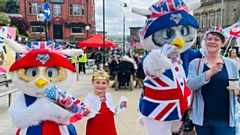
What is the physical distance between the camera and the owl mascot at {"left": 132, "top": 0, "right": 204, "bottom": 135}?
3.26m

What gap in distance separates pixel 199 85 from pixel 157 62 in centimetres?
54

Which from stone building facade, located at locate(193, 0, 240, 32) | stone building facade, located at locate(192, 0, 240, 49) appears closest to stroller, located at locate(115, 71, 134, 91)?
stone building facade, located at locate(192, 0, 240, 49)

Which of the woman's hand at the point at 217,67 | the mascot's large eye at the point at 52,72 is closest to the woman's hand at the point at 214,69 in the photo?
the woman's hand at the point at 217,67

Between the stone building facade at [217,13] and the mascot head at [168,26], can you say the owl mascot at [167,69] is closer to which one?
the mascot head at [168,26]

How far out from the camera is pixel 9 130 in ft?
16.1

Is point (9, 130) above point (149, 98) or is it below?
below

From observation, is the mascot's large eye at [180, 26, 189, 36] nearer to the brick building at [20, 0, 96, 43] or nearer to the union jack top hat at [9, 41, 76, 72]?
the union jack top hat at [9, 41, 76, 72]

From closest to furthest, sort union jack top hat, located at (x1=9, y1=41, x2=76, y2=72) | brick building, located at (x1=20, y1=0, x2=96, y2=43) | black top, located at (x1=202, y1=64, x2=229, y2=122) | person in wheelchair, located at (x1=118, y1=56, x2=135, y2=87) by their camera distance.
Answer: black top, located at (x1=202, y1=64, x2=229, y2=122), union jack top hat, located at (x1=9, y1=41, x2=76, y2=72), person in wheelchair, located at (x1=118, y1=56, x2=135, y2=87), brick building, located at (x1=20, y1=0, x2=96, y2=43)

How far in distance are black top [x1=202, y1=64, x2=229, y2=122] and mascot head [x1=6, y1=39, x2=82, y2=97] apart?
1.56m

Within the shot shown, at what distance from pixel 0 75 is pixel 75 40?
32035 millimetres

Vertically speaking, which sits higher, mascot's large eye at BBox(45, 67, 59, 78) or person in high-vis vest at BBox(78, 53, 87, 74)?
mascot's large eye at BBox(45, 67, 59, 78)

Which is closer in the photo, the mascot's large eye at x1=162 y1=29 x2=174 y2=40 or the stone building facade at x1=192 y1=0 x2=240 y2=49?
the mascot's large eye at x1=162 y1=29 x2=174 y2=40

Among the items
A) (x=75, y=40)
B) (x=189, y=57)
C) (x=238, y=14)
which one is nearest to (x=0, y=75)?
(x=189, y=57)

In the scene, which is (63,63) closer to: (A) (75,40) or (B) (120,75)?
(B) (120,75)
